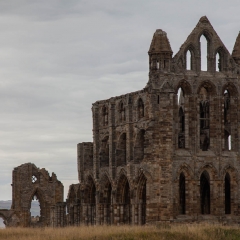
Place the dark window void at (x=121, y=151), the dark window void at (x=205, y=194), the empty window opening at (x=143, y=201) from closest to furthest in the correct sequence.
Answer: the empty window opening at (x=143, y=201) < the dark window void at (x=205, y=194) < the dark window void at (x=121, y=151)

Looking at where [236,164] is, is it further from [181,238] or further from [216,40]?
[181,238]

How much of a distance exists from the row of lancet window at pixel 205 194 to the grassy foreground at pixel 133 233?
38.2ft

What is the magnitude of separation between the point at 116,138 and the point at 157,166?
771cm

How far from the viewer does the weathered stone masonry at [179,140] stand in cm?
6212

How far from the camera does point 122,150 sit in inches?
2702

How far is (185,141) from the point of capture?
63.9m

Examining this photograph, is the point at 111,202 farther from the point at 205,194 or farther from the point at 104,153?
the point at 205,194

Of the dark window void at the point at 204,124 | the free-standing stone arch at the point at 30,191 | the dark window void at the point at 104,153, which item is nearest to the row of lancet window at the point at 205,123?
the dark window void at the point at 204,124

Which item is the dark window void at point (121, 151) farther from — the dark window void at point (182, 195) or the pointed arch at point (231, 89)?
the pointed arch at point (231, 89)

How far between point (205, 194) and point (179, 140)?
161 inches

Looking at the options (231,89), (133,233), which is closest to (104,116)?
(231,89)

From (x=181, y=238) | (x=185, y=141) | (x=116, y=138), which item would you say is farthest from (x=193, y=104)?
(x=181, y=238)

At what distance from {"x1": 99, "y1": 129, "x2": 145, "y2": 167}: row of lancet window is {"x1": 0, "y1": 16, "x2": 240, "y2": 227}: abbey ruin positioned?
6 cm

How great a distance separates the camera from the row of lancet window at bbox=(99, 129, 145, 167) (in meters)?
65.6
